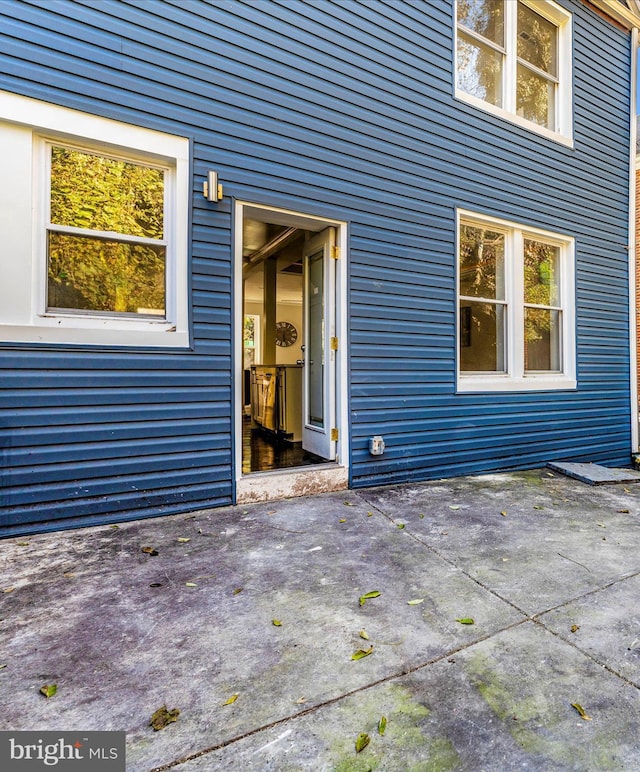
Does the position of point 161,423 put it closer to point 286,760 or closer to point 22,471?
point 22,471

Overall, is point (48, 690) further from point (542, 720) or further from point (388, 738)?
point (542, 720)

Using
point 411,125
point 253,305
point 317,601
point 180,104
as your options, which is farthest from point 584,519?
point 253,305

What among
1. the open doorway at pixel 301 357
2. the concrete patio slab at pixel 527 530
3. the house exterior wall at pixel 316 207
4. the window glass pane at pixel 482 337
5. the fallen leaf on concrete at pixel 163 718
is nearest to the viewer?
the fallen leaf on concrete at pixel 163 718

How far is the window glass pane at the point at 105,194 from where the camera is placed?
2.77 metres

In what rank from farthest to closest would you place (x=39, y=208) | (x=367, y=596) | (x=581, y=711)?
1. (x=39, y=208)
2. (x=367, y=596)
3. (x=581, y=711)

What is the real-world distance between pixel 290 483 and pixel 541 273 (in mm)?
3924

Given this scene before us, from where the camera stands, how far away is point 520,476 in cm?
442

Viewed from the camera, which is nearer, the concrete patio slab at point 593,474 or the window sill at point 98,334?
the window sill at point 98,334

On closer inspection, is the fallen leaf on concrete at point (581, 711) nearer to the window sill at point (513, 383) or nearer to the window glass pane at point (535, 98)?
the window sill at point (513, 383)

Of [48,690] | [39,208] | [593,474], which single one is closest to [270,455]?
[39,208]

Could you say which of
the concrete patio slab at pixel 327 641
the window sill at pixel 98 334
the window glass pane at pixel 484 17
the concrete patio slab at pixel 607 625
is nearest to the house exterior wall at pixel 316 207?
the window sill at pixel 98 334

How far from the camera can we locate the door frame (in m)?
3.25

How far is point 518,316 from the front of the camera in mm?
4727

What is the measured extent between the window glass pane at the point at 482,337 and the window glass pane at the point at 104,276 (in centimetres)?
300
